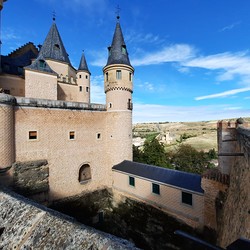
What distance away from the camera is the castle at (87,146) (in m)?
10.6

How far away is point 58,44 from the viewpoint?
21.5 m

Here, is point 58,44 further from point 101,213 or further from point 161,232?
point 161,232

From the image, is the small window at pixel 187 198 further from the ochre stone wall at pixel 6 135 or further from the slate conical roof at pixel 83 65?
the slate conical roof at pixel 83 65

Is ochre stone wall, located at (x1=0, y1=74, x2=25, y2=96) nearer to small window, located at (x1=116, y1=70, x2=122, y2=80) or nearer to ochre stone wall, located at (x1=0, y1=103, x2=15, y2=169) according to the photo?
ochre stone wall, located at (x1=0, y1=103, x2=15, y2=169)

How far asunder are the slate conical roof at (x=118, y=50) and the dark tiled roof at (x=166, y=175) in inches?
428

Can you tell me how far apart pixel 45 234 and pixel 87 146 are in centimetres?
1385

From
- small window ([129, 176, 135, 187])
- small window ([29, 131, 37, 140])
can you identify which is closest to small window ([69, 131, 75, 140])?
small window ([29, 131, 37, 140])

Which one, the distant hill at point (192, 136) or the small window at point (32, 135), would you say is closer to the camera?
the small window at point (32, 135)

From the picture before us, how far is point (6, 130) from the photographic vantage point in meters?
11.0

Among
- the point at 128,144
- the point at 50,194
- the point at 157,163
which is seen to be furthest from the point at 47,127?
the point at 157,163

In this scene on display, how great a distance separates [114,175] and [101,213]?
13.9ft

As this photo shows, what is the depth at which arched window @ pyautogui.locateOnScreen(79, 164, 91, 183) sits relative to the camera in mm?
15523

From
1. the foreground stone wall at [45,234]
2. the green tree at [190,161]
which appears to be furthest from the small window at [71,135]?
the green tree at [190,161]

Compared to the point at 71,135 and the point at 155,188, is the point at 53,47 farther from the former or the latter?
the point at 155,188
